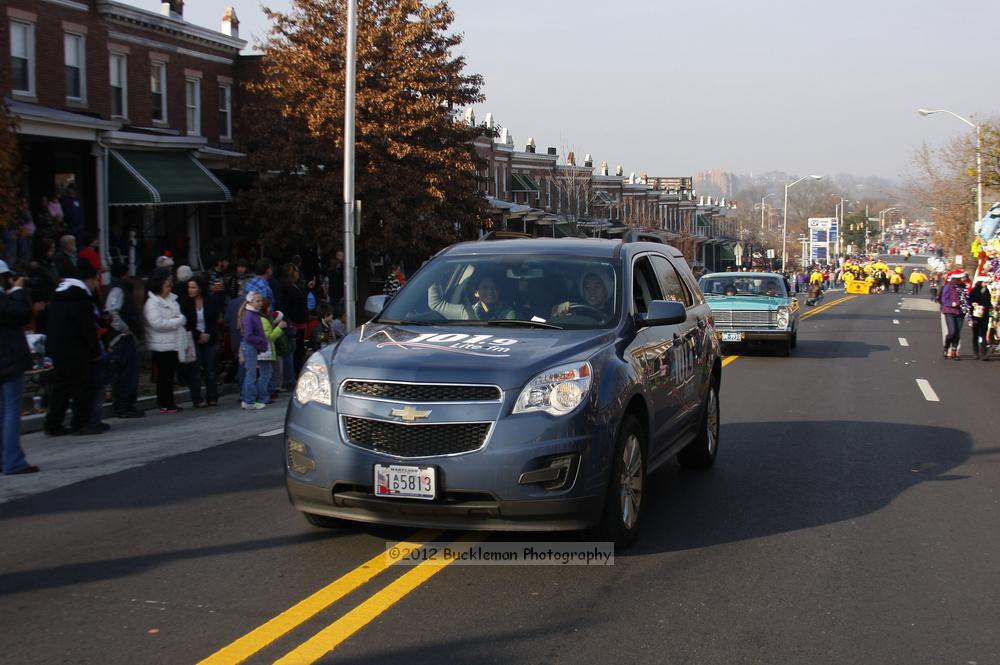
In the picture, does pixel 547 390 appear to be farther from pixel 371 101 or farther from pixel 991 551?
pixel 371 101

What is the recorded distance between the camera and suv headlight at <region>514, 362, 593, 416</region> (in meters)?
5.64

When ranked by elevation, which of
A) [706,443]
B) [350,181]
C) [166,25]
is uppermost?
[166,25]

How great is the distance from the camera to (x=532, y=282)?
7098 millimetres

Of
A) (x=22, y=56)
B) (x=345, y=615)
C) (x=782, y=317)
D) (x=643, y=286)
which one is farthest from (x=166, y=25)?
(x=345, y=615)

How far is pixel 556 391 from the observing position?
225 inches

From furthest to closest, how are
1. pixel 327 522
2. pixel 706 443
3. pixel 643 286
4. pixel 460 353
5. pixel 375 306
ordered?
pixel 706 443
pixel 643 286
pixel 375 306
pixel 327 522
pixel 460 353

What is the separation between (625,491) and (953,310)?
54.5 feet

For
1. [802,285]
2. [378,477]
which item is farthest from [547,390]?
[802,285]

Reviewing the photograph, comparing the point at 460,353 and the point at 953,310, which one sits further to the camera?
the point at 953,310

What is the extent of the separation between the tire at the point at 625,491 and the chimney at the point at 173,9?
1033 inches

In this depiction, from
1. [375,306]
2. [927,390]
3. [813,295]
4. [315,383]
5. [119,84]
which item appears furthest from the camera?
[813,295]

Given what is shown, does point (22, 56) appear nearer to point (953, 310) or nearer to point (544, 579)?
point (953, 310)

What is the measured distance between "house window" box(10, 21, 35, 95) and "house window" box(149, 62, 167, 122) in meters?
4.69

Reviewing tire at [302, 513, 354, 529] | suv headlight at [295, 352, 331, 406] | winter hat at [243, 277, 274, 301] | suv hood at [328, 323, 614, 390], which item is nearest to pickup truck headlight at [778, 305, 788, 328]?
winter hat at [243, 277, 274, 301]
